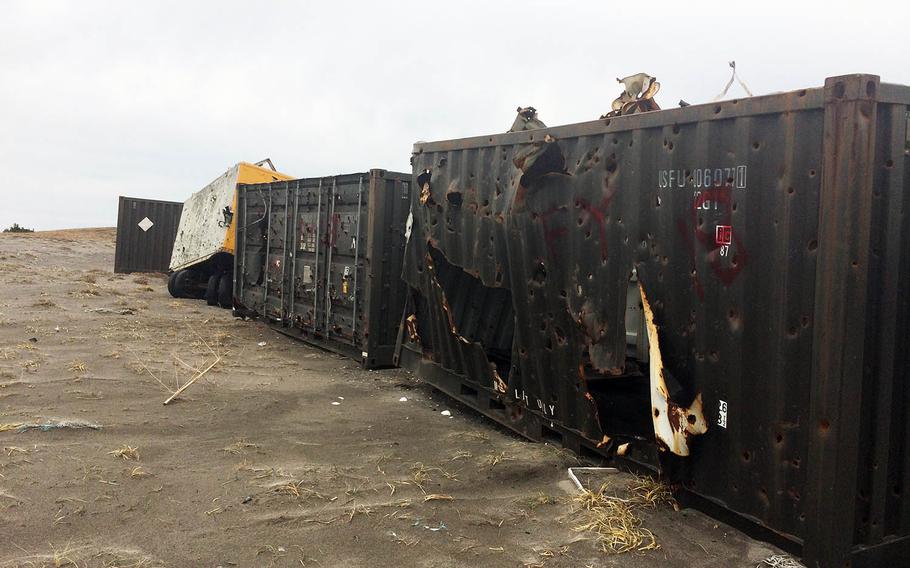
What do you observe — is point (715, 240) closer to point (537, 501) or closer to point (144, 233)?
point (537, 501)

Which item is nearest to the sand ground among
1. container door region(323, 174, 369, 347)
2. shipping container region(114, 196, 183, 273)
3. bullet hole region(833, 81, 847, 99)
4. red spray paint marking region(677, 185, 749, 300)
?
container door region(323, 174, 369, 347)

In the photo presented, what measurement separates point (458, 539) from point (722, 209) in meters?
2.31

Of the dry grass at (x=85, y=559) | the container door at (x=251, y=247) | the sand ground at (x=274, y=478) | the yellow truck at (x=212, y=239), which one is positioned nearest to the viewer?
the dry grass at (x=85, y=559)

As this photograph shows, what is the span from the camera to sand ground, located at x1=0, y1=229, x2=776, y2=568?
3600 millimetres

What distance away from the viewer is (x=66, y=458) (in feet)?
15.9

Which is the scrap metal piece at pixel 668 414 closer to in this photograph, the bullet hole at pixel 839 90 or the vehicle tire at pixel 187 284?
the bullet hole at pixel 839 90

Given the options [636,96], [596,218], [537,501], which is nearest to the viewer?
[537,501]

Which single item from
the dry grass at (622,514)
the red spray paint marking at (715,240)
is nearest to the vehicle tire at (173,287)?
the dry grass at (622,514)

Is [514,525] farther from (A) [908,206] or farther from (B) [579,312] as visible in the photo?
(A) [908,206]

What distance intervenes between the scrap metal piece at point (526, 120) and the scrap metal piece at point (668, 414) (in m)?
2.06

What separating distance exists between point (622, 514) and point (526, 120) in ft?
10.4

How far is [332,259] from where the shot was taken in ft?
31.7

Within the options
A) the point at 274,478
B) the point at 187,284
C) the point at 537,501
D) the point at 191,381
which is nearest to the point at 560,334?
the point at 537,501

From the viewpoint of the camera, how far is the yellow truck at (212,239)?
14.1m
